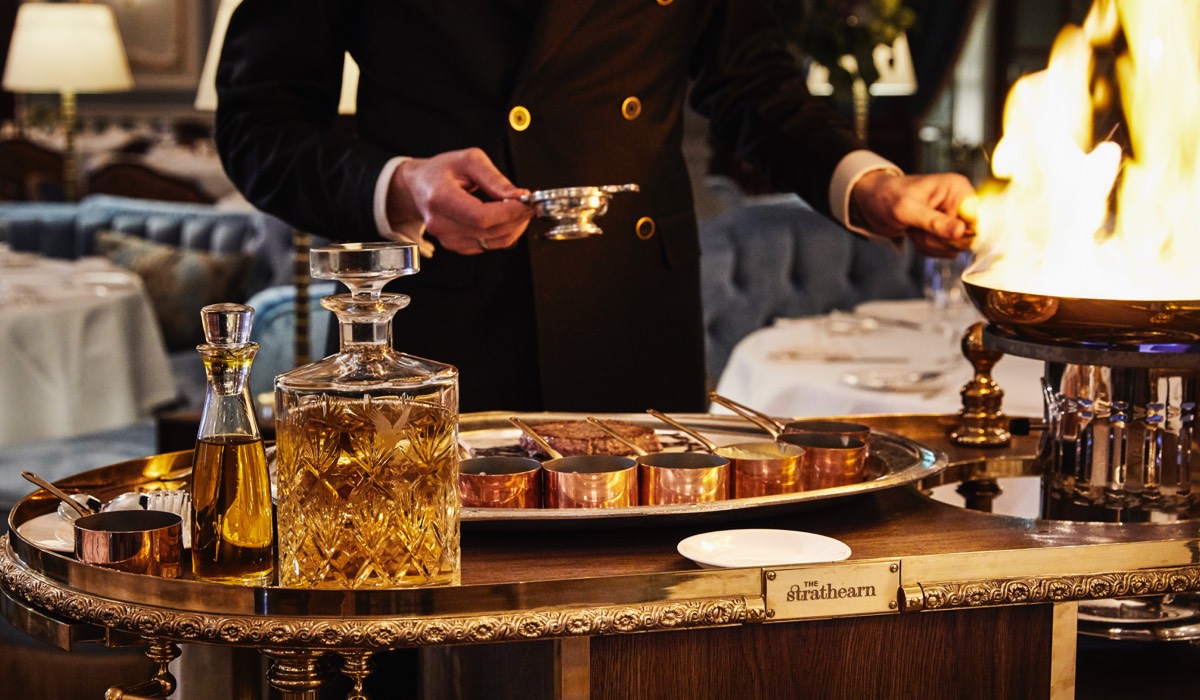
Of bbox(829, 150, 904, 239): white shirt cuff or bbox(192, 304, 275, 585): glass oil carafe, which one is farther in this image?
bbox(829, 150, 904, 239): white shirt cuff

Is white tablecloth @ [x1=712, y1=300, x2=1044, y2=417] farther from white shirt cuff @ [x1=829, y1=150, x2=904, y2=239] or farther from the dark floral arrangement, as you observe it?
the dark floral arrangement

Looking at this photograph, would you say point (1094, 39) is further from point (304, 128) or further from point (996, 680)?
point (304, 128)

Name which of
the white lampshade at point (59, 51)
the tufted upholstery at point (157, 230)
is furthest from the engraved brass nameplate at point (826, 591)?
the white lampshade at point (59, 51)

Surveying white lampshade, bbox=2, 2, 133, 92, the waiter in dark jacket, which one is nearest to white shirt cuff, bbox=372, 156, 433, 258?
the waiter in dark jacket

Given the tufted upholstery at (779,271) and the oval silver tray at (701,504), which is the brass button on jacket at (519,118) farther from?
the tufted upholstery at (779,271)

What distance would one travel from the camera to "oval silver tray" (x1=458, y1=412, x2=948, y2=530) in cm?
116

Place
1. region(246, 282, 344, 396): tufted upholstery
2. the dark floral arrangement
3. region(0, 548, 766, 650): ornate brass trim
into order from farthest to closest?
1. the dark floral arrangement
2. region(246, 282, 344, 396): tufted upholstery
3. region(0, 548, 766, 650): ornate brass trim

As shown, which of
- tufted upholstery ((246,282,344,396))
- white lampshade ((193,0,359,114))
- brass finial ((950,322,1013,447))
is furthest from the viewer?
tufted upholstery ((246,282,344,396))

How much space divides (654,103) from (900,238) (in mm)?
398

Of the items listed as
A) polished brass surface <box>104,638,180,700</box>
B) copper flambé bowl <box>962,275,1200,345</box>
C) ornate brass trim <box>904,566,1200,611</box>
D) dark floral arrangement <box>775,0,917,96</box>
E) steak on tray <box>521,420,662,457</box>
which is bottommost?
polished brass surface <box>104,638,180,700</box>

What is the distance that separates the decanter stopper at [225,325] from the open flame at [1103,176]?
2.59 ft

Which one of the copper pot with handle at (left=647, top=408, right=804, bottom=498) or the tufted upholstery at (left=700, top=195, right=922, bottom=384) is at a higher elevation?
the tufted upholstery at (left=700, top=195, right=922, bottom=384)

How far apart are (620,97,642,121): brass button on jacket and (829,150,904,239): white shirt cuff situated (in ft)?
0.93

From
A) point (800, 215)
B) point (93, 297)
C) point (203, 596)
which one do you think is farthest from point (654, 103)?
point (93, 297)
